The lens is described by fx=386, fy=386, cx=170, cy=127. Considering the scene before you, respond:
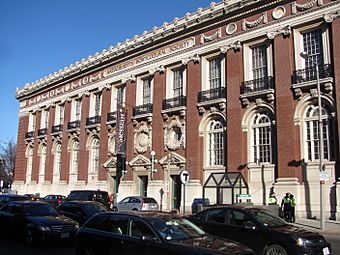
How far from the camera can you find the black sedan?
42.7 ft

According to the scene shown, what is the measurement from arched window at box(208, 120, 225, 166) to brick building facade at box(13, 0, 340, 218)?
0.09 metres

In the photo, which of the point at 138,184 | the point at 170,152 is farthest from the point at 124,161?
the point at 170,152

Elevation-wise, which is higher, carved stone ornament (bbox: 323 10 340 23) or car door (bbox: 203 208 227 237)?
carved stone ornament (bbox: 323 10 340 23)

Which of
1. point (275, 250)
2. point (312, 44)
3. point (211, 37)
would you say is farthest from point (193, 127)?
point (275, 250)

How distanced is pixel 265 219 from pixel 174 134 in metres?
22.1

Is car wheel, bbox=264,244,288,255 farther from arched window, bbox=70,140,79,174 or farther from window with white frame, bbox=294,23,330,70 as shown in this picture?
arched window, bbox=70,140,79,174

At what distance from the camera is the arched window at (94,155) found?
40.9 metres

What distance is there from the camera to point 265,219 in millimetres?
10953

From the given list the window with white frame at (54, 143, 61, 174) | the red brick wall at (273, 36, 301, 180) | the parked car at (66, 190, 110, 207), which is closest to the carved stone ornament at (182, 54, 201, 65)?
the red brick wall at (273, 36, 301, 180)

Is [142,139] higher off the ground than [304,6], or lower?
lower

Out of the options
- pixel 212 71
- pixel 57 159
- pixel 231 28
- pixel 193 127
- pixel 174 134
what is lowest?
pixel 57 159

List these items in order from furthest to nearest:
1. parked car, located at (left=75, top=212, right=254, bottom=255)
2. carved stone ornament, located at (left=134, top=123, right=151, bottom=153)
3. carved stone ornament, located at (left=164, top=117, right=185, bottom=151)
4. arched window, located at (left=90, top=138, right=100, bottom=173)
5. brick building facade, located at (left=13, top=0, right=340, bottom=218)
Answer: arched window, located at (left=90, top=138, right=100, bottom=173) < carved stone ornament, located at (left=134, top=123, right=151, bottom=153) < carved stone ornament, located at (left=164, top=117, right=185, bottom=151) < brick building facade, located at (left=13, top=0, right=340, bottom=218) < parked car, located at (left=75, top=212, right=254, bottom=255)

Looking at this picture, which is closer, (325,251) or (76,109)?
(325,251)

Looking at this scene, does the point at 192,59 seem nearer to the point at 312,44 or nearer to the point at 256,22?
the point at 256,22
